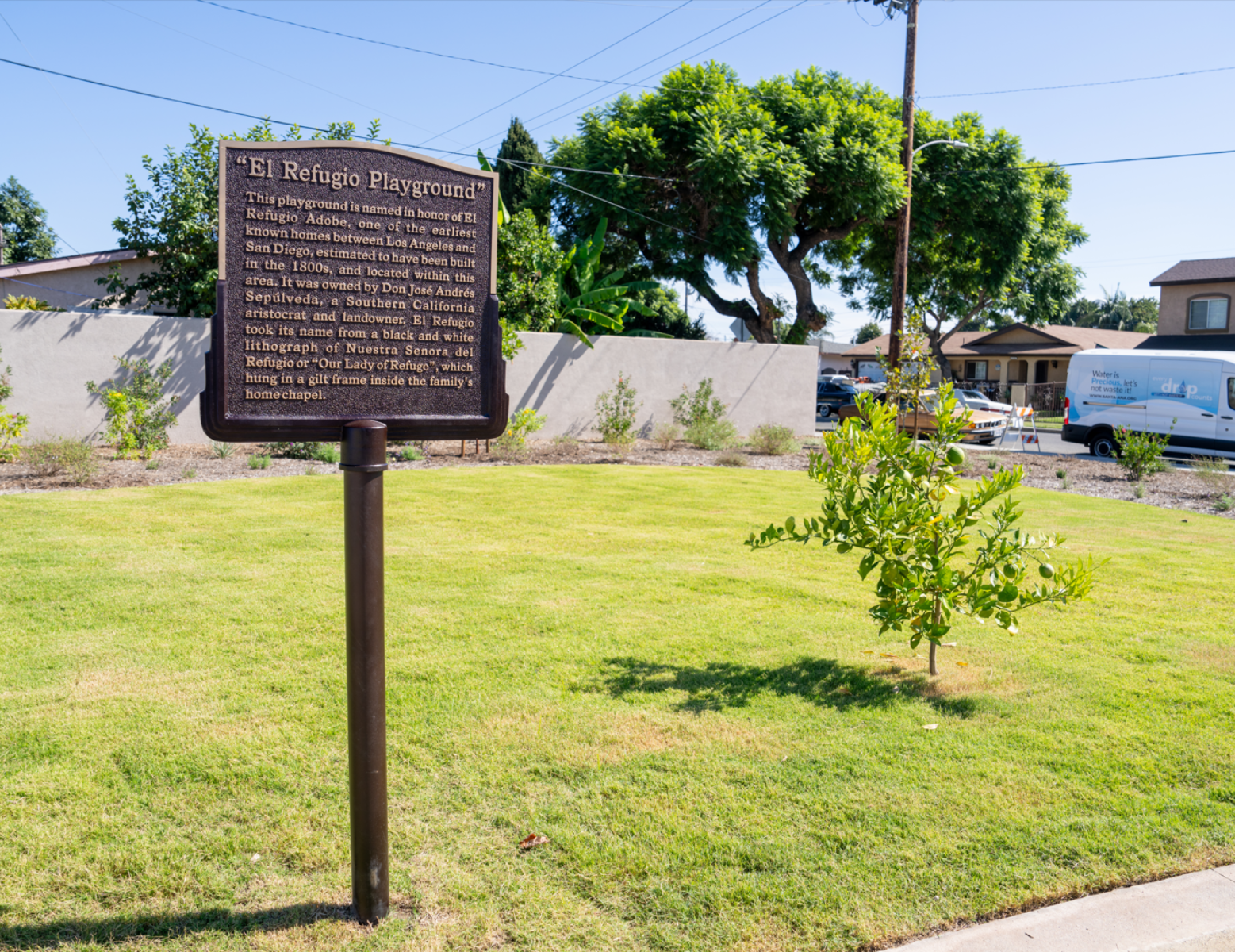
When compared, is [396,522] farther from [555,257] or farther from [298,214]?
[555,257]

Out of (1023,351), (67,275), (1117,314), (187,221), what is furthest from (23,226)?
(1117,314)

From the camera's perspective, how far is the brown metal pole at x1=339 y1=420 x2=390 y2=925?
9.77ft

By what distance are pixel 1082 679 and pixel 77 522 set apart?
341 inches

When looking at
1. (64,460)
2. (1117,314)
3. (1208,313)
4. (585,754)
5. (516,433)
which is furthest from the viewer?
(1117,314)

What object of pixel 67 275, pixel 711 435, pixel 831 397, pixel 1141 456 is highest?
pixel 67 275

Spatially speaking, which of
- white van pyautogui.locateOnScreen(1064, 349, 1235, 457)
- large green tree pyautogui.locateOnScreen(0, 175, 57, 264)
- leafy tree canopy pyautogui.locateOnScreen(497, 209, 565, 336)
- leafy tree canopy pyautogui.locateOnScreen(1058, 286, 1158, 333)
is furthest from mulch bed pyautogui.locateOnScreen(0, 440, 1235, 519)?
leafy tree canopy pyautogui.locateOnScreen(1058, 286, 1158, 333)

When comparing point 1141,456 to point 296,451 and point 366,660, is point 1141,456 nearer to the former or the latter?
point 296,451

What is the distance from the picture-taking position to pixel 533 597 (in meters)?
6.88

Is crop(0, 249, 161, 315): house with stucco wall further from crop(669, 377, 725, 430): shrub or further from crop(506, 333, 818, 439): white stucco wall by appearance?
crop(669, 377, 725, 430): shrub

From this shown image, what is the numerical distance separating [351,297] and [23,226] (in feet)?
204

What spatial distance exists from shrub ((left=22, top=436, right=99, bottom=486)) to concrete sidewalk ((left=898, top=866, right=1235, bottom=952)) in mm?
11556

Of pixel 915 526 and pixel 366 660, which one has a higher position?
pixel 915 526

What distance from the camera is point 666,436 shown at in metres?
19.0

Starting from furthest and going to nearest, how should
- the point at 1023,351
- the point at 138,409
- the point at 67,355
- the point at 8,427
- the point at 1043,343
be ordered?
the point at 1043,343
the point at 1023,351
the point at 67,355
the point at 138,409
the point at 8,427
